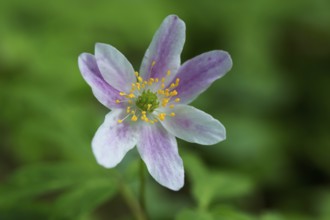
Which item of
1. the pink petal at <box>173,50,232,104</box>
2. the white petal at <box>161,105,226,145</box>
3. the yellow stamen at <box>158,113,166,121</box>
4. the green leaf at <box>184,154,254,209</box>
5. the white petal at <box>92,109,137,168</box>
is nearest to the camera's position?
the white petal at <box>92,109,137,168</box>

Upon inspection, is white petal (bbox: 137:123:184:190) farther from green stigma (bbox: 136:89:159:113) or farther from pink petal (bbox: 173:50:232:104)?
pink petal (bbox: 173:50:232:104)

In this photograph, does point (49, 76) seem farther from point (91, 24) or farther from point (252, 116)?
point (252, 116)

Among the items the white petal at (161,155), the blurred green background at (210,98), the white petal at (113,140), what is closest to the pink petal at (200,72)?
the white petal at (161,155)

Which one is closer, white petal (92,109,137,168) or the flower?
white petal (92,109,137,168)

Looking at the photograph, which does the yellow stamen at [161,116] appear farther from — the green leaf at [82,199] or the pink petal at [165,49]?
the green leaf at [82,199]

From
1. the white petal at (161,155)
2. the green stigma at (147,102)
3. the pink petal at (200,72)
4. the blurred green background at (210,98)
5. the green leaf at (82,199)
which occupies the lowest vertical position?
the blurred green background at (210,98)

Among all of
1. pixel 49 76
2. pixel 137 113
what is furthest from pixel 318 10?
pixel 137 113

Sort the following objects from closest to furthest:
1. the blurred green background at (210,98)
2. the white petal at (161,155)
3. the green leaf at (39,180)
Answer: the white petal at (161,155) < the green leaf at (39,180) < the blurred green background at (210,98)

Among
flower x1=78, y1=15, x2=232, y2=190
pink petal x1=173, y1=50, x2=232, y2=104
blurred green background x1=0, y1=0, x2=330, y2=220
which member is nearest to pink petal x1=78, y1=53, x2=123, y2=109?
flower x1=78, y1=15, x2=232, y2=190
